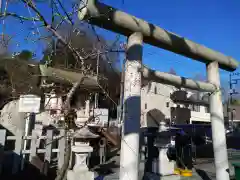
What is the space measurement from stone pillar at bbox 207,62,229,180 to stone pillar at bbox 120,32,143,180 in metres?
2.01

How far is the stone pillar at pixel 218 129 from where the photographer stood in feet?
12.3

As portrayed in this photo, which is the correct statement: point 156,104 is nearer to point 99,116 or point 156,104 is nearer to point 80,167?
point 99,116

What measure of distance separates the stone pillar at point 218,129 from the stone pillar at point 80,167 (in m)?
2.39

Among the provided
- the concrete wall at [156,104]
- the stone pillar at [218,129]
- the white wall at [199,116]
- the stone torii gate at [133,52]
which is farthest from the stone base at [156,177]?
the white wall at [199,116]

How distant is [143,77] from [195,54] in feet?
4.50

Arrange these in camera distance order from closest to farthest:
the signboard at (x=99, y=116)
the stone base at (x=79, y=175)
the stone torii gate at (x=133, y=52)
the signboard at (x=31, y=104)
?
the stone torii gate at (x=133, y=52) → the stone base at (x=79, y=175) → the signboard at (x=99, y=116) → the signboard at (x=31, y=104)

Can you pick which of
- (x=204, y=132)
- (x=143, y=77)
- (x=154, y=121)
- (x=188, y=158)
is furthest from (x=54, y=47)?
(x=154, y=121)

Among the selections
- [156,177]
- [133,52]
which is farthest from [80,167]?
[133,52]

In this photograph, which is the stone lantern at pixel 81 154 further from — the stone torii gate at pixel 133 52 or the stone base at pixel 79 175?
the stone torii gate at pixel 133 52

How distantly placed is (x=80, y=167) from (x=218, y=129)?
2720mm

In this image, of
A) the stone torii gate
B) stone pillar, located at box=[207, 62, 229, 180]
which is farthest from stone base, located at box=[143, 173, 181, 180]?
the stone torii gate

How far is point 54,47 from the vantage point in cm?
254

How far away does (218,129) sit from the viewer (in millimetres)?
3859

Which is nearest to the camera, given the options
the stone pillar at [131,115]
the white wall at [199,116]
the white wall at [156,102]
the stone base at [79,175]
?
the stone pillar at [131,115]
